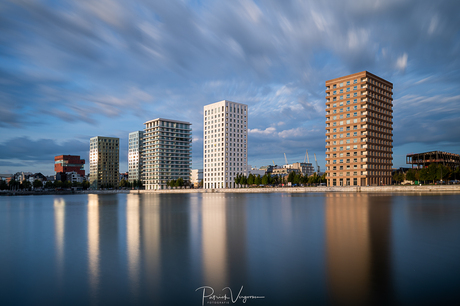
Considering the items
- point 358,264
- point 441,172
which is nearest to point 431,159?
point 441,172

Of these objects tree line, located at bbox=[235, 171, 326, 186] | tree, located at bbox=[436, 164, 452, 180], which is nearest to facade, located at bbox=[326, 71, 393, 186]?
tree line, located at bbox=[235, 171, 326, 186]

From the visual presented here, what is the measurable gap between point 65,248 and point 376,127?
155 metres

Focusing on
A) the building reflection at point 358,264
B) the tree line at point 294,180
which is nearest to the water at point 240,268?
the building reflection at point 358,264

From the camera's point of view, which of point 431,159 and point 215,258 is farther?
point 431,159

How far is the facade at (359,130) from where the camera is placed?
144 meters

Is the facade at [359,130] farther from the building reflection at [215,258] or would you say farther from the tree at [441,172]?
the building reflection at [215,258]

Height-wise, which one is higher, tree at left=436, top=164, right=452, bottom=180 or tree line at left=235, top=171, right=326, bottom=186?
tree at left=436, top=164, right=452, bottom=180

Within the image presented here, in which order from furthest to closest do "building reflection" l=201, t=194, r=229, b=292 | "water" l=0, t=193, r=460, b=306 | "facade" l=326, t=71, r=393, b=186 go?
"facade" l=326, t=71, r=393, b=186, "building reflection" l=201, t=194, r=229, b=292, "water" l=0, t=193, r=460, b=306

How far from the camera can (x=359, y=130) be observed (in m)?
144

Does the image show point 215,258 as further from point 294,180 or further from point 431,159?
point 431,159

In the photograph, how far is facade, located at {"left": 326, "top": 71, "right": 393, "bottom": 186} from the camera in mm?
143875

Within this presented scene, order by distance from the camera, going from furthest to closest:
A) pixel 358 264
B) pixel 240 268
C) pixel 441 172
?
pixel 441 172 → pixel 358 264 → pixel 240 268

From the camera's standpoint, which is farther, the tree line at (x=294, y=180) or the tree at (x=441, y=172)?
the tree line at (x=294, y=180)

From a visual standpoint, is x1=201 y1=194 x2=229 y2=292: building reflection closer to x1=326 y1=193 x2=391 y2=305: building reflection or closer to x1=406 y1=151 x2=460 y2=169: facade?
x1=326 y1=193 x2=391 y2=305: building reflection
